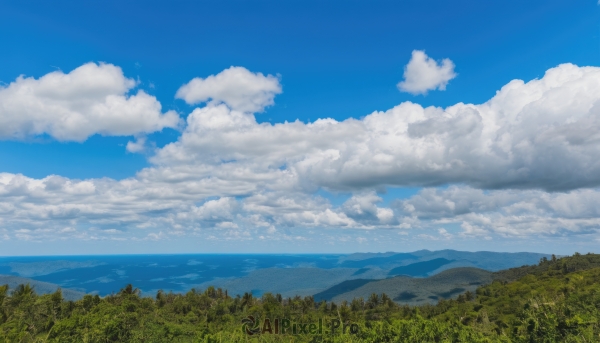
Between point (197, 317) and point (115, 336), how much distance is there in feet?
113

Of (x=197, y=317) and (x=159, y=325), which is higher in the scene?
(x=159, y=325)

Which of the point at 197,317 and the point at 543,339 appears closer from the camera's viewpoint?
the point at 543,339

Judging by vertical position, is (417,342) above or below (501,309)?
above

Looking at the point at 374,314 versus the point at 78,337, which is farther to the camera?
the point at 374,314


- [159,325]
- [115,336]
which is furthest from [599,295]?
[115,336]

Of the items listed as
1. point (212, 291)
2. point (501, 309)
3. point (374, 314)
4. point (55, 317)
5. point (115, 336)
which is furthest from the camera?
point (212, 291)

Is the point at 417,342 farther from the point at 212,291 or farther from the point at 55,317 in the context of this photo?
the point at 212,291

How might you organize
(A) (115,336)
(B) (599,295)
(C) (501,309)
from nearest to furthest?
(A) (115,336) < (B) (599,295) < (C) (501,309)

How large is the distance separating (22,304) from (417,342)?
236 feet

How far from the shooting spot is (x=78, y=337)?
4725 cm

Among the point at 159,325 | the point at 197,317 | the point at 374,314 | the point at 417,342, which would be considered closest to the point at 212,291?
the point at 197,317

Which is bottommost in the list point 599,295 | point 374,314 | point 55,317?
point 374,314

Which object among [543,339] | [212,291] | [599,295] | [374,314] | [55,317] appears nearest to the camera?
[543,339]

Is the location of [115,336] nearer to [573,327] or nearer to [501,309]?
[573,327]
